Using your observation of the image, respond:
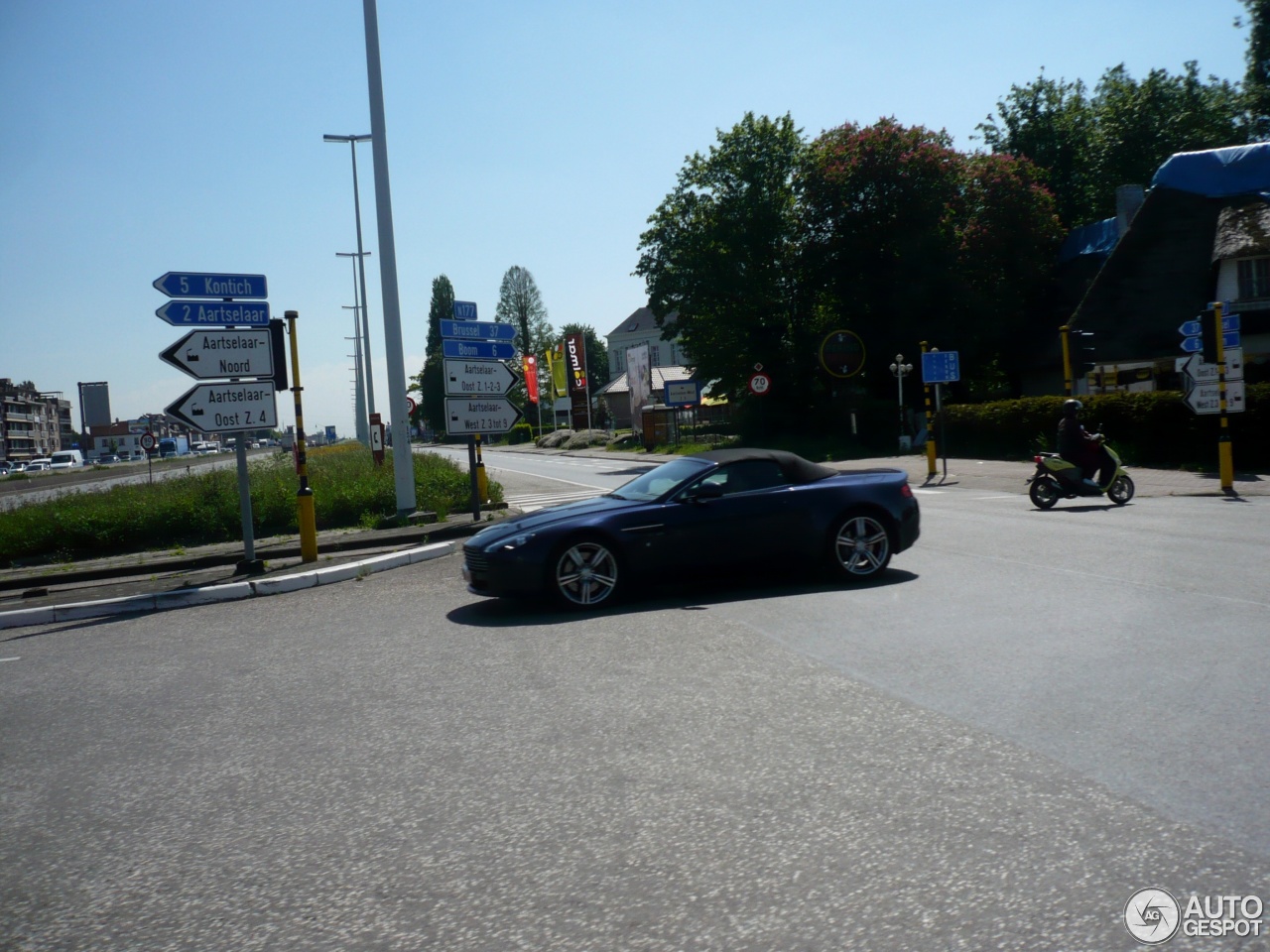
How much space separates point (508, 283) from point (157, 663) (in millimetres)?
117895

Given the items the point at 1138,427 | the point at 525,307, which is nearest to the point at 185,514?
the point at 1138,427

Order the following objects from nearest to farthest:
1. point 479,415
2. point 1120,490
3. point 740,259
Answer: point 1120,490 → point 479,415 → point 740,259

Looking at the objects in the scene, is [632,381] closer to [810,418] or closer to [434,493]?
[810,418]

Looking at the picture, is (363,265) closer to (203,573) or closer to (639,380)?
(639,380)

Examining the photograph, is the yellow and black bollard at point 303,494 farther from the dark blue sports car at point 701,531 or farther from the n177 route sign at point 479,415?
the dark blue sports car at point 701,531

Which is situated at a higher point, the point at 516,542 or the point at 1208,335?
the point at 1208,335

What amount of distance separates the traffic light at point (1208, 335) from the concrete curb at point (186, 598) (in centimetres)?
1536

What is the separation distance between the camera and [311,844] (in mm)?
4039

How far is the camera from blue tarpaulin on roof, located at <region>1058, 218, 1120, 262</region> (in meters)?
43.2

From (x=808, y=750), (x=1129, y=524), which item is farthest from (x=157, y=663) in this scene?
(x=1129, y=524)

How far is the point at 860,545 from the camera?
977cm

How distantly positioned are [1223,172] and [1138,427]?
1539 centimetres

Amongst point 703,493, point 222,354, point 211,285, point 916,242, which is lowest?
point 703,493

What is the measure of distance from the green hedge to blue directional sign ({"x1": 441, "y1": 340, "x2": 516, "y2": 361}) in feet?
50.9
